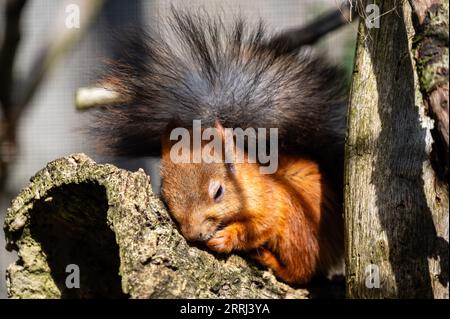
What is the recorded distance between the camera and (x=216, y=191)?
2248 mm

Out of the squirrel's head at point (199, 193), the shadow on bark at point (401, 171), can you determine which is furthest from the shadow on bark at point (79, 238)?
the shadow on bark at point (401, 171)

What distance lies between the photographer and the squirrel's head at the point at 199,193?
2146 millimetres

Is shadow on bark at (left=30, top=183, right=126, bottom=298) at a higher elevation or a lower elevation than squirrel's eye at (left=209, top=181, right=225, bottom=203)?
lower

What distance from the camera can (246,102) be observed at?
2.34 metres

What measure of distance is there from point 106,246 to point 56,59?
1403mm

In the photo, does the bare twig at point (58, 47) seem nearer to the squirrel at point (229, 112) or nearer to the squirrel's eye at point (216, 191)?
the squirrel at point (229, 112)

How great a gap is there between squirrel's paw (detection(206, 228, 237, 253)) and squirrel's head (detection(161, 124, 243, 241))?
19 mm

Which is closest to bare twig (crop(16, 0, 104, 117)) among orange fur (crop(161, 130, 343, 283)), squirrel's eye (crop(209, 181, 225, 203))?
orange fur (crop(161, 130, 343, 283))

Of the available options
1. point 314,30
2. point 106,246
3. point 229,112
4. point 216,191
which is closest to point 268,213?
point 216,191

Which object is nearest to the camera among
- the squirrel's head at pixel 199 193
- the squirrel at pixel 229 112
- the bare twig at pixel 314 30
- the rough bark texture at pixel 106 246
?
the rough bark texture at pixel 106 246

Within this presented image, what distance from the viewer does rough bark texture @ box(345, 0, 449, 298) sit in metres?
1.72

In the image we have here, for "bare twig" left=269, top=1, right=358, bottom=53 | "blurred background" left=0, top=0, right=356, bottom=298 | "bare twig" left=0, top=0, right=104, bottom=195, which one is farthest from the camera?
"blurred background" left=0, top=0, right=356, bottom=298

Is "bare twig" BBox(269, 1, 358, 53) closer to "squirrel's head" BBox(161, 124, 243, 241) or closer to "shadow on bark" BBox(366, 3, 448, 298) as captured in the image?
"squirrel's head" BBox(161, 124, 243, 241)

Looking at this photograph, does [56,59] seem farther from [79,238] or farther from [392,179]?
[392,179]
